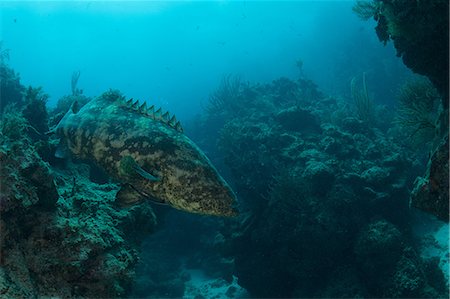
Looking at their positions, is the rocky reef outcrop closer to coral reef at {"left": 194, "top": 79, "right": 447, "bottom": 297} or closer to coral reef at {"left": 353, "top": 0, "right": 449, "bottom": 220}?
coral reef at {"left": 353, "top": 0, "right": 449, "bottom": 220}

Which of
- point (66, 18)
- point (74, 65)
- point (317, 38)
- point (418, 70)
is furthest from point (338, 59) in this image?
point (74, 65)

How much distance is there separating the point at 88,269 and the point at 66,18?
90.8 meters

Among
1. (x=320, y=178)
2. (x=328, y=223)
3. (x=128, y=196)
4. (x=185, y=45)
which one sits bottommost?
(x=328, y=223)

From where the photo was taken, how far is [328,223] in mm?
7527

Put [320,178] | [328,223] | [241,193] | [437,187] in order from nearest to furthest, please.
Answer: [437,187]
[328,223]
[320,178]
[241,193]

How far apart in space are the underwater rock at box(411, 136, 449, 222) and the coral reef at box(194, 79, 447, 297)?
3972 millimetres

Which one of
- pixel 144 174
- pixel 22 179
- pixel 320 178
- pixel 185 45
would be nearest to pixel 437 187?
pixel 144 174

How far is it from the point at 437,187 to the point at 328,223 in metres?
4.39

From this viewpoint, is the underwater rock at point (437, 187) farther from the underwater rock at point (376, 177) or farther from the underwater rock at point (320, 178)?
the underwater rock at point (376, 177)

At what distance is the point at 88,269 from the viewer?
10.8 feet

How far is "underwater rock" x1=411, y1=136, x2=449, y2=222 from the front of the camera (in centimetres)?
320

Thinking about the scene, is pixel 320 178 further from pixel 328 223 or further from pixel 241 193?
pixel 241 193

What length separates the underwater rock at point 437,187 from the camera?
3.20 meters

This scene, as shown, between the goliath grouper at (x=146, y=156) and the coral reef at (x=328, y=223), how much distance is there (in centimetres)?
442
